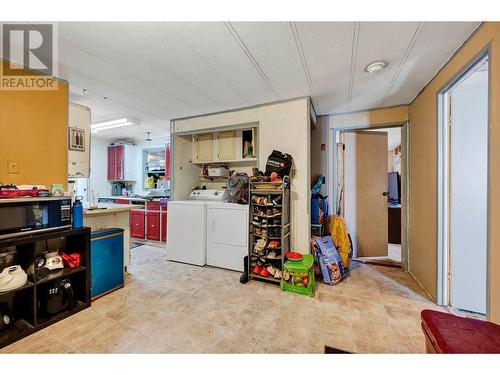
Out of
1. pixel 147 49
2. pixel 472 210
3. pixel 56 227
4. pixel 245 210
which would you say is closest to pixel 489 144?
pixel 472 210

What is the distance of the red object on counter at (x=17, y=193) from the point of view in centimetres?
164

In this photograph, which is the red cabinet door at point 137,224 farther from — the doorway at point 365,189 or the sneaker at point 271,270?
the doorway at point 365,189

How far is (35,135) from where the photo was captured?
210 centimetres

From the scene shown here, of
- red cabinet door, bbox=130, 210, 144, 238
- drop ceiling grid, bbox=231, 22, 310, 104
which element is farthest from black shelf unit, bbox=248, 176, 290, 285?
red cabinet door, bbox=130, 210, 144, 238

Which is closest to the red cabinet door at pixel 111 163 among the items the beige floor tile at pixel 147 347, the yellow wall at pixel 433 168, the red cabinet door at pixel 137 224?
the red cabinet door at pixel 137 224

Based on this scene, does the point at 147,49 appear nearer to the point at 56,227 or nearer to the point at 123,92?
the point at 123,92

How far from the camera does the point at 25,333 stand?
166 cm

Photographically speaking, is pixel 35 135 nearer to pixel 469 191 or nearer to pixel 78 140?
pixel 78 140

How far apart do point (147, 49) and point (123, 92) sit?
117cm

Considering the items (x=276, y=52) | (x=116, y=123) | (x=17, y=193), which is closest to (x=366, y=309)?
(x=276, y=52)

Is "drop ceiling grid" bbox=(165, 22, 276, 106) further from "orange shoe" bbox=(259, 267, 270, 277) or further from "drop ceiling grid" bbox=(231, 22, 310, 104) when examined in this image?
"orange shoe" bbox=(259, 267, 270, 277)

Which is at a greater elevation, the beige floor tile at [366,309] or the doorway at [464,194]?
the doorway at [464,194]

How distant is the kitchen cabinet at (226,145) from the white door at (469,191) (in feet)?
8.89

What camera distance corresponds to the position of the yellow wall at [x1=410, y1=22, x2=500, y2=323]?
4.50 ft
